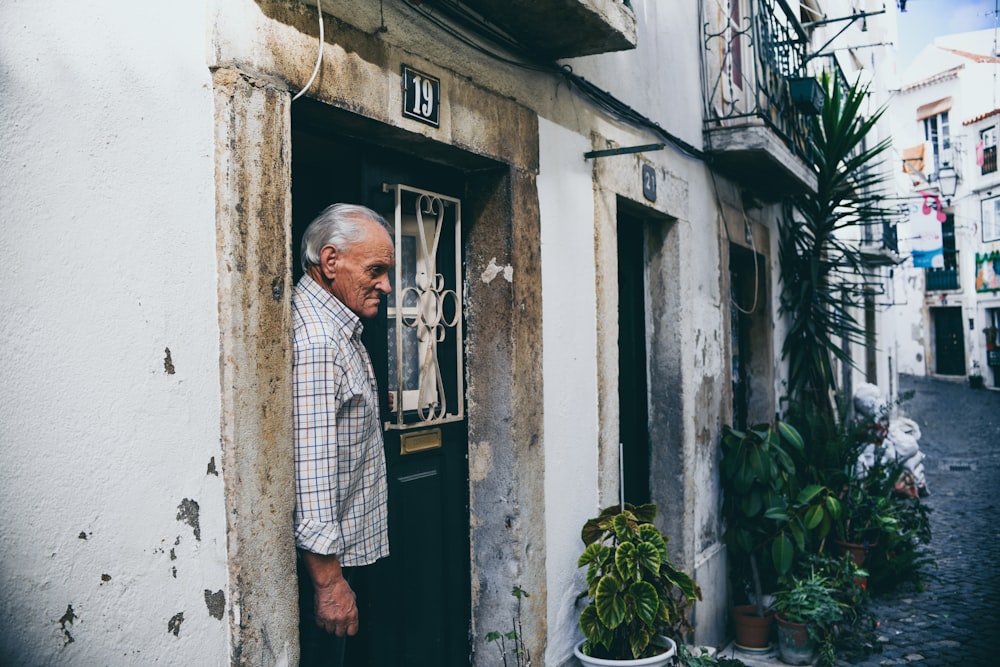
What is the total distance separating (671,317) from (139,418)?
12.8 ft

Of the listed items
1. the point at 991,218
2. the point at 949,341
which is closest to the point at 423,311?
the point at 991,218

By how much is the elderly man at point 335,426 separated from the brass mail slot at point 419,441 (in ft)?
1.41

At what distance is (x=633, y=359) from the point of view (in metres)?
5.28

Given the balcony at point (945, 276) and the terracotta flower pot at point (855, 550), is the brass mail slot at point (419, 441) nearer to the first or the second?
the terracotta flower pot at point (855, 550)

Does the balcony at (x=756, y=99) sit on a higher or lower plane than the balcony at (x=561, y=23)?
higher

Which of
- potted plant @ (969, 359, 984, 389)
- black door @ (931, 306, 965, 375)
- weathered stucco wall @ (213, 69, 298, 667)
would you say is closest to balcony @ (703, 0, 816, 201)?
weathered stucco wall @ (213, 69, 298, 667)

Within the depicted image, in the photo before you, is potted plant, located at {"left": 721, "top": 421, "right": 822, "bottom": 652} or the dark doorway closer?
the dark doorway

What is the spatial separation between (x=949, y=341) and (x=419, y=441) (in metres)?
33.8

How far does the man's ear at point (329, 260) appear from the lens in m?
2.62

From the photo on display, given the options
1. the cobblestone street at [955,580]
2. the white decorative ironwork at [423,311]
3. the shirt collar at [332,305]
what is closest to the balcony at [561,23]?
the white decorative ironwork at [423,311]

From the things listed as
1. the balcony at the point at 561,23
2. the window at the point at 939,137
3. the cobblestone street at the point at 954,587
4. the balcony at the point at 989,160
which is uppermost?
the window at the point at 939,137

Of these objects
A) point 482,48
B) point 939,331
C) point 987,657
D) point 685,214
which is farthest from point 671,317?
point 939,331

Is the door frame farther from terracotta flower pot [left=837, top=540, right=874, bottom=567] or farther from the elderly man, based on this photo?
terracotta flower pot [left=837, top=540, right=874, bottom=567]

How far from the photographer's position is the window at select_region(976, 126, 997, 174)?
2727 centimetres
